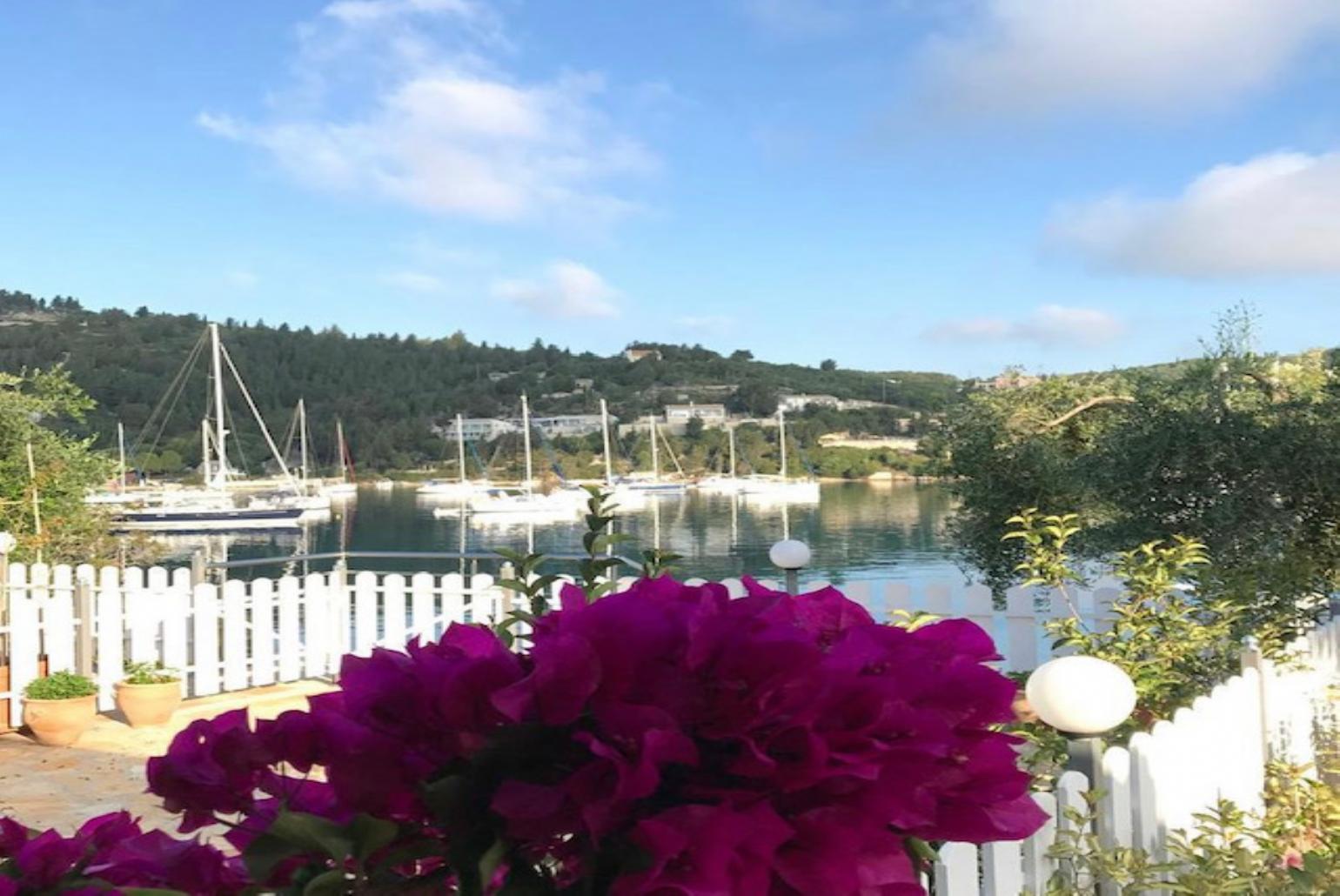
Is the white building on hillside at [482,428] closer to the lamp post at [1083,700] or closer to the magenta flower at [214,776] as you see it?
the lamp post at [1083,700]

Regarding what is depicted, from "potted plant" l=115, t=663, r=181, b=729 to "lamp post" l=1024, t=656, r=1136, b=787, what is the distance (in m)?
5.54

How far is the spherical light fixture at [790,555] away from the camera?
593 centimetres

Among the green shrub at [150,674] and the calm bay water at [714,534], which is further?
the calm bay water at [714,534]

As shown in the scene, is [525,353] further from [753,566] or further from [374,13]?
[374,13]

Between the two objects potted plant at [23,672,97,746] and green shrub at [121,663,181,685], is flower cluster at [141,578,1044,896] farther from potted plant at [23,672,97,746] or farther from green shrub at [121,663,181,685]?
green shrub at [121,663,181,685]

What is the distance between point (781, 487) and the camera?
55.2 metres

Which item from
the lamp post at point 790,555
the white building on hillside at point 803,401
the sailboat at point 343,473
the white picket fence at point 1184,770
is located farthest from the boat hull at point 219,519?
the white picket fence at point 1184,770

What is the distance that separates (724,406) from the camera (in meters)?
62.9

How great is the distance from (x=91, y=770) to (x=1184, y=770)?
520 centimetres

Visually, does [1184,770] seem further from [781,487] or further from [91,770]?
[781,487]

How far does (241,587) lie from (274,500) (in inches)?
1511

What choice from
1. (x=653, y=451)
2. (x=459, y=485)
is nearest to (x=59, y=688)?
(x=653, y=451)

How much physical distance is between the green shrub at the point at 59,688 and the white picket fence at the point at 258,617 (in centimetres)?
49

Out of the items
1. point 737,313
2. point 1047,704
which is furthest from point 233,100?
point 1047,704
